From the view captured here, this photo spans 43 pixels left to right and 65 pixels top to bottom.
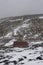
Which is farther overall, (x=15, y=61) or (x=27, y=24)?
(x=27, y=24)

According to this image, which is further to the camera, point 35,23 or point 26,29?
point 35,23

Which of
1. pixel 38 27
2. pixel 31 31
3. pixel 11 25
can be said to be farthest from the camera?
pixel 11 25

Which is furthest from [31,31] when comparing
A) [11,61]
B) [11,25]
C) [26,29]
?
[11,61]

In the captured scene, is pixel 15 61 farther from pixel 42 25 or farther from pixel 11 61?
pixel 42 25

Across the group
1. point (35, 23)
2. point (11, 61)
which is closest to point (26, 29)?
point (35, 23)

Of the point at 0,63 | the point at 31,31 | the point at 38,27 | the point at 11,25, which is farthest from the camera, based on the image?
the point at 11,25

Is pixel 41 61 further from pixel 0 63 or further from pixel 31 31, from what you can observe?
pixel 31 31

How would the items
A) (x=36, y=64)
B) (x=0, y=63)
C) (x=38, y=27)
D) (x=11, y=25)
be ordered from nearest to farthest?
(x=36, y=64) < (x=0, y=63) < (x=38, y=27) < (x=11, y=25)

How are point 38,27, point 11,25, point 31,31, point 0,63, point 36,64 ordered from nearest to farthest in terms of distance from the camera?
1. point 36,64
2. point 0,63
3. point 31,31
4. point 38,27
5. point 11,25
